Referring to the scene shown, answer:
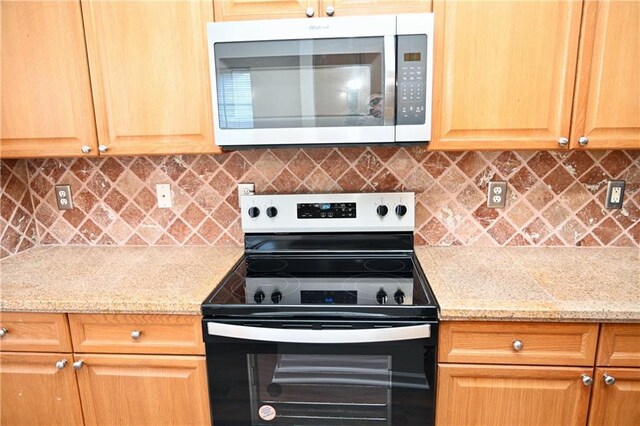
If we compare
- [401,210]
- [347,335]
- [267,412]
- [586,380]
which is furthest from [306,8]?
[586,380]

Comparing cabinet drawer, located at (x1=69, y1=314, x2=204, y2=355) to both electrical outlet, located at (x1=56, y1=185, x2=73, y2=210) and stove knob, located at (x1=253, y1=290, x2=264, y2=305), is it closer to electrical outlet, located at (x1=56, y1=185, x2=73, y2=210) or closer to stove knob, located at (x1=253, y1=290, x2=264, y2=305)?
stove knob, located at (x1=253, y1=290, x2=264, y2=305)

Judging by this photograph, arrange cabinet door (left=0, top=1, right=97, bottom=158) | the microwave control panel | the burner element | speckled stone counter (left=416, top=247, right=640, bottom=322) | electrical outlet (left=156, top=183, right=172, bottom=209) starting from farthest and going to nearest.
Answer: electrical outlet (left=156, top=183, right=172, bottom=209) → the burner element → cabinet door (left=0, top=1, right=97, bottom=158) → the microwave control panel → speckled stone counter (left=416, top=247, right=640, bottom=322)

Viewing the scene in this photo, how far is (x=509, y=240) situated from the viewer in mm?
1574

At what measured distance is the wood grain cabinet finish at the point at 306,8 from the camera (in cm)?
118

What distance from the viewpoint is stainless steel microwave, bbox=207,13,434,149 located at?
1.14m

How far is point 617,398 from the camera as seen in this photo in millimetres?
1088

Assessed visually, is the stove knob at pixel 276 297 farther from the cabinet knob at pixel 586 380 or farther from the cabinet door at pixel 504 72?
the cabinet knob at pixel 586 380

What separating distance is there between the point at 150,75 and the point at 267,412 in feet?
3.92

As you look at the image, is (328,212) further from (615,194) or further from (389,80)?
(615,194)

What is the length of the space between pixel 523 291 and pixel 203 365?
3.39 feet

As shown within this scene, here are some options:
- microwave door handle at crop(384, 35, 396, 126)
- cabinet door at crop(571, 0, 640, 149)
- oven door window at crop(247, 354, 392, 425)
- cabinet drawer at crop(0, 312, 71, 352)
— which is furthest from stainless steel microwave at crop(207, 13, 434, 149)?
cabinet drawer at crop(0, 312, 71, 352)

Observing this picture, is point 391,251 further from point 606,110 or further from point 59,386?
point 59,386

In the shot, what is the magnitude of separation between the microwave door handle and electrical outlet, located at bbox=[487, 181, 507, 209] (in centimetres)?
62

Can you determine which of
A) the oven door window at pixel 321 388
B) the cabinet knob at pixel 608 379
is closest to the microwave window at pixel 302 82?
the oven door window at pixel 321 388
